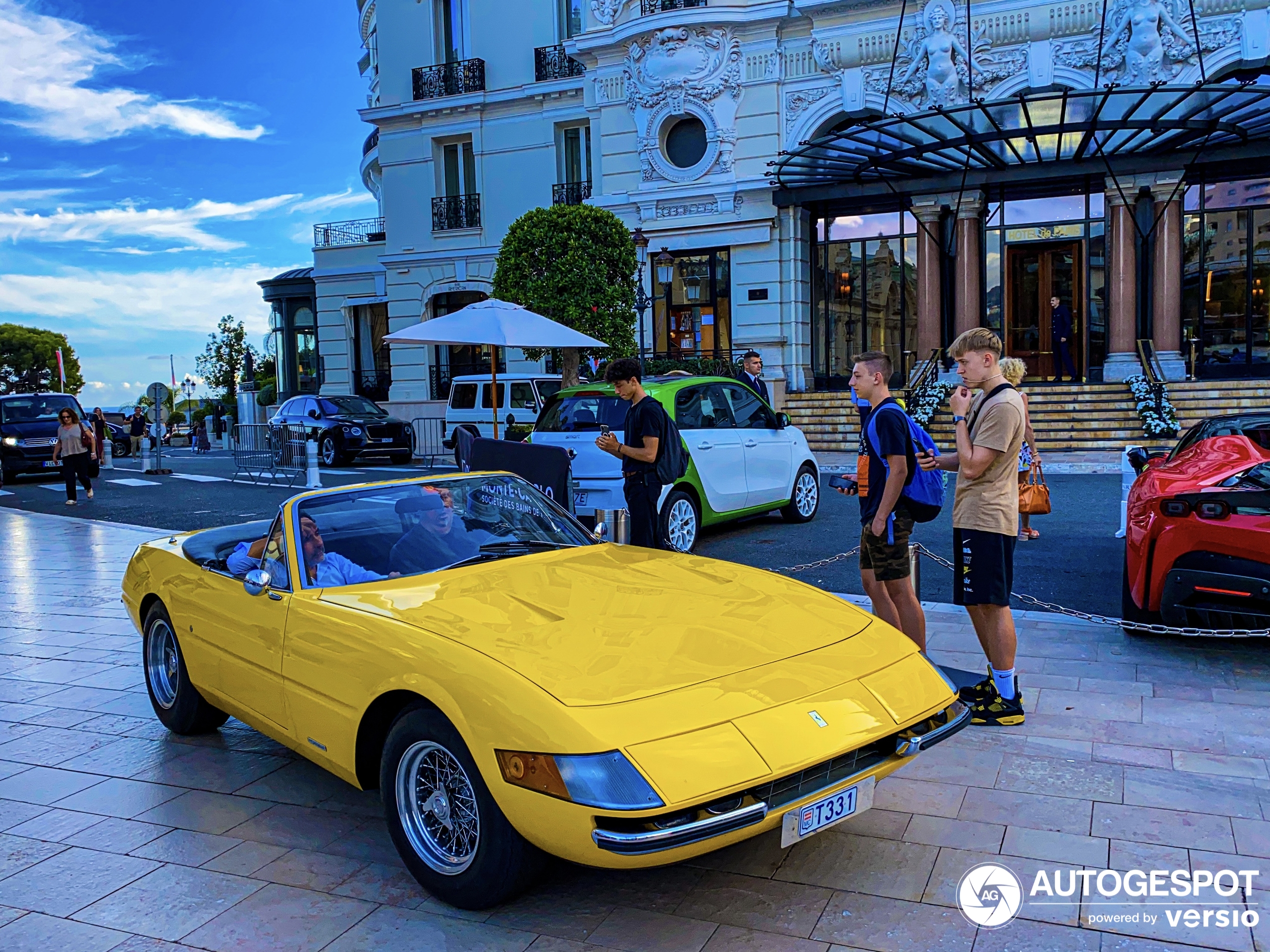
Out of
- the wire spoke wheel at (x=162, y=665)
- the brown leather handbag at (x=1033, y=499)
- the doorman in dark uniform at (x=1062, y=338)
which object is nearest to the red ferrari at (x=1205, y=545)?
the brown leather handbag at (x=1033, y=499)

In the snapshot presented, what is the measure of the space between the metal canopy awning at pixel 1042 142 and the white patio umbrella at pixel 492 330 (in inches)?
354

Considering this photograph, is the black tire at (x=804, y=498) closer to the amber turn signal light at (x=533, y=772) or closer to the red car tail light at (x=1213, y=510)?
the red car tail light at (x=1213, y=510)

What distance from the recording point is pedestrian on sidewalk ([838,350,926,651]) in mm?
5172

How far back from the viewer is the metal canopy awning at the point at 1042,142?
1755cm

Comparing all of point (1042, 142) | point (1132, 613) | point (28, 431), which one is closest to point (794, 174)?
point (1042, 142)

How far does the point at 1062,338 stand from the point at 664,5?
1232 cm

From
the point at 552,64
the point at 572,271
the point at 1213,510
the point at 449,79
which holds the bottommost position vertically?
the point at 1213,510

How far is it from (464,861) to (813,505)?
31.3 feet

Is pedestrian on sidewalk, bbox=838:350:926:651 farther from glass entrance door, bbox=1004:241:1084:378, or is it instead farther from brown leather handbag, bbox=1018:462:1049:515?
glass entrance door, bbox=1004:241:1084:378

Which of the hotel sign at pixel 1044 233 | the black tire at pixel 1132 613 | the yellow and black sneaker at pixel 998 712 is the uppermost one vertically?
the hotel sign at pixel 1044 233

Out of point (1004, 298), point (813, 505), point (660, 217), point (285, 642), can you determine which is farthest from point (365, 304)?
point (285, 642)

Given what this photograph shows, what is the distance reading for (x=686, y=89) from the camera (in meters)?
24.2

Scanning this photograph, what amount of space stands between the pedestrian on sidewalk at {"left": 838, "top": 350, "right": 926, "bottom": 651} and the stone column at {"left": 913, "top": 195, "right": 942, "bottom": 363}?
18.2 meters

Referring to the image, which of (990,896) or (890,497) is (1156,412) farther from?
(990,896)
